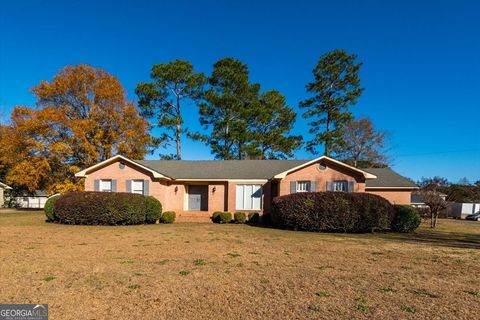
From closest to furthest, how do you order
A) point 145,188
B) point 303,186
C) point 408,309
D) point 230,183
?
point 408,309 → point 303,186 → point 145,188 → point 230,183

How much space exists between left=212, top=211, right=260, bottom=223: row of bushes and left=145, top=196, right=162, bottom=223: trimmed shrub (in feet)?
12.0

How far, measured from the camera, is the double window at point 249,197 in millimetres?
22469

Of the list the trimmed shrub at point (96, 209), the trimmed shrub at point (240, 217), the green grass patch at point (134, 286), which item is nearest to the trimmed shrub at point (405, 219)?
the trimmed shrub at point (240, 217)

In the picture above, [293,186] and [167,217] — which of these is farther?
[293,186]

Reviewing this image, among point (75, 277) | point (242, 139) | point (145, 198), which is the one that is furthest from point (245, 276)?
point (242, 139)

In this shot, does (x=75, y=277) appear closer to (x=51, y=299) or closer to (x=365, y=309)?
(x=51, y=299)

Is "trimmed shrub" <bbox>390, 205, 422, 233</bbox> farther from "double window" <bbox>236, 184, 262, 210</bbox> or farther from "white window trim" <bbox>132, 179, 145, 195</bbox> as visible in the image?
"white window trim" <bbox>132, 179, 145, 195</bbox>

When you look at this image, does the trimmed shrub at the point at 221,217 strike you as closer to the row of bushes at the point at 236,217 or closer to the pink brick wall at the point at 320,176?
the row of bushes at the point at 236,217

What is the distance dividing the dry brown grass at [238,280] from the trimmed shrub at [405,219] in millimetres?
4906

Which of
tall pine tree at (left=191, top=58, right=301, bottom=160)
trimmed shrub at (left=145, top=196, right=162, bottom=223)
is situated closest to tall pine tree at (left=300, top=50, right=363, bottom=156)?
tall pine tree at (left=191, top=58, right=301, bottom=160)

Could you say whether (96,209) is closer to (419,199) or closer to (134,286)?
(134,286)

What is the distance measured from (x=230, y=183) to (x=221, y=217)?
8.93ft

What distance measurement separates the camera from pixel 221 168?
81.9 feet
